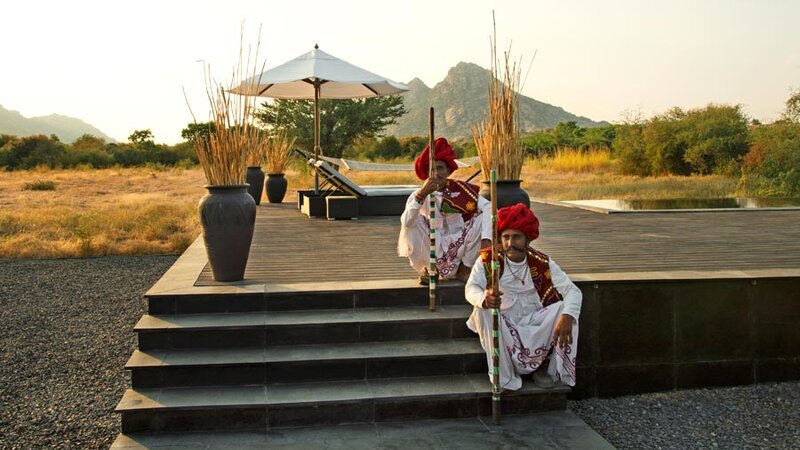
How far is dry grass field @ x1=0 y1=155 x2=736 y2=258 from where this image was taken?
10945 mm

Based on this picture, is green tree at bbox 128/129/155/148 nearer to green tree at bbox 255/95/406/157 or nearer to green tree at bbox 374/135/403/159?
green tree at bbox 255/95/406/157

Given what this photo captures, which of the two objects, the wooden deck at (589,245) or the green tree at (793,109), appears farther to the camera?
the green tree at (793,109)

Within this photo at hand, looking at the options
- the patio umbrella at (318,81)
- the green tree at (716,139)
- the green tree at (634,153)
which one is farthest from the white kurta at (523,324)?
the green tree at (634,153)

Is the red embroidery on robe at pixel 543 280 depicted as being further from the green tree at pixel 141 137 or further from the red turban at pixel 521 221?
the green tree at pixel 141 137

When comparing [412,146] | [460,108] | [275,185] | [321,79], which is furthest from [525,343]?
[460,108]

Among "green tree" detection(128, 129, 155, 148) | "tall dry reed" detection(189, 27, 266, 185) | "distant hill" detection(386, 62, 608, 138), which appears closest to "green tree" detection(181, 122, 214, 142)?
"tall dry reed" detection(189, 27, 266, 185)

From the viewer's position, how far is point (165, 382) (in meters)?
3.96

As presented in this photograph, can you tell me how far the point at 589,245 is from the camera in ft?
21.3

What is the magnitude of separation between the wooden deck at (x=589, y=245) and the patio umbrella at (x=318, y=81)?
76.6 inches

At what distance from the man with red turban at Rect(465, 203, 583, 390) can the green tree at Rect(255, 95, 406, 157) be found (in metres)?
31.2

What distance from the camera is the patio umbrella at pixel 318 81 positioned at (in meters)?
10.3

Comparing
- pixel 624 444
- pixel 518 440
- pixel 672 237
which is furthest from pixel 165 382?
pixel 672 237

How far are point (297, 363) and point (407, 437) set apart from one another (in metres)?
0.76

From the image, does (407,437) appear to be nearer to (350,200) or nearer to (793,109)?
(350,200)
